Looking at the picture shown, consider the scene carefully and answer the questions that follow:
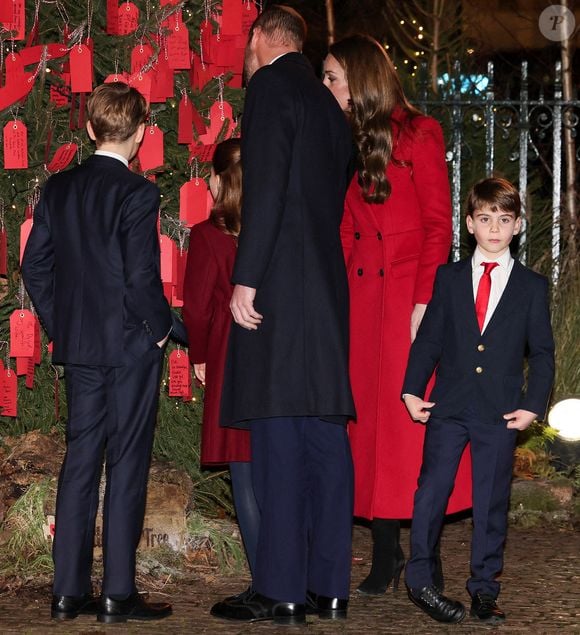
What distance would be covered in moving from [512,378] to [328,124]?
1.18 meters

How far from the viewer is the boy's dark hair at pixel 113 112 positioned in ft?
14.0

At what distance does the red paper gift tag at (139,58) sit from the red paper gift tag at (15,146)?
58cm

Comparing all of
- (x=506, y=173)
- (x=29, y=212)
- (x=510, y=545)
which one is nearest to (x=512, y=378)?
(x=510, y=545)

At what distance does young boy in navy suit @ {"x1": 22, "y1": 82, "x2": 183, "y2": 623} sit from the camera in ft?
13.9

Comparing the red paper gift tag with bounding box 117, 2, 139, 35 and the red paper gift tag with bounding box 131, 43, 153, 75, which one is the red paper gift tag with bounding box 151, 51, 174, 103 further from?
the red paper gift tag with bounding box 117, 2, 139, 35

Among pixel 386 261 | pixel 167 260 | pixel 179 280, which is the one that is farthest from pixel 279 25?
pixel 179 280

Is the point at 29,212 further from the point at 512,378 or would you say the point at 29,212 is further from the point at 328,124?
the point at 512,378

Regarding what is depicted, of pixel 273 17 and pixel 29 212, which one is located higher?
pixel 273 17

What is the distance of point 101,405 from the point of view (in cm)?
430

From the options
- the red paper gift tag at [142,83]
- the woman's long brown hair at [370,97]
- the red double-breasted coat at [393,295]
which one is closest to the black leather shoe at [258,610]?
the red double-breasted coat at [393,295]

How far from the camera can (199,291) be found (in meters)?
4.70

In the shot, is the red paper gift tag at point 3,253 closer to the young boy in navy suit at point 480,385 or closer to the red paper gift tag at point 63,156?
the red paper gift tag at point 63,156

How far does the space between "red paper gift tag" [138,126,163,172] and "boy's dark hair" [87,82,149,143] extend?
0.91 m

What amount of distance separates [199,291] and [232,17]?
1.47 metres
